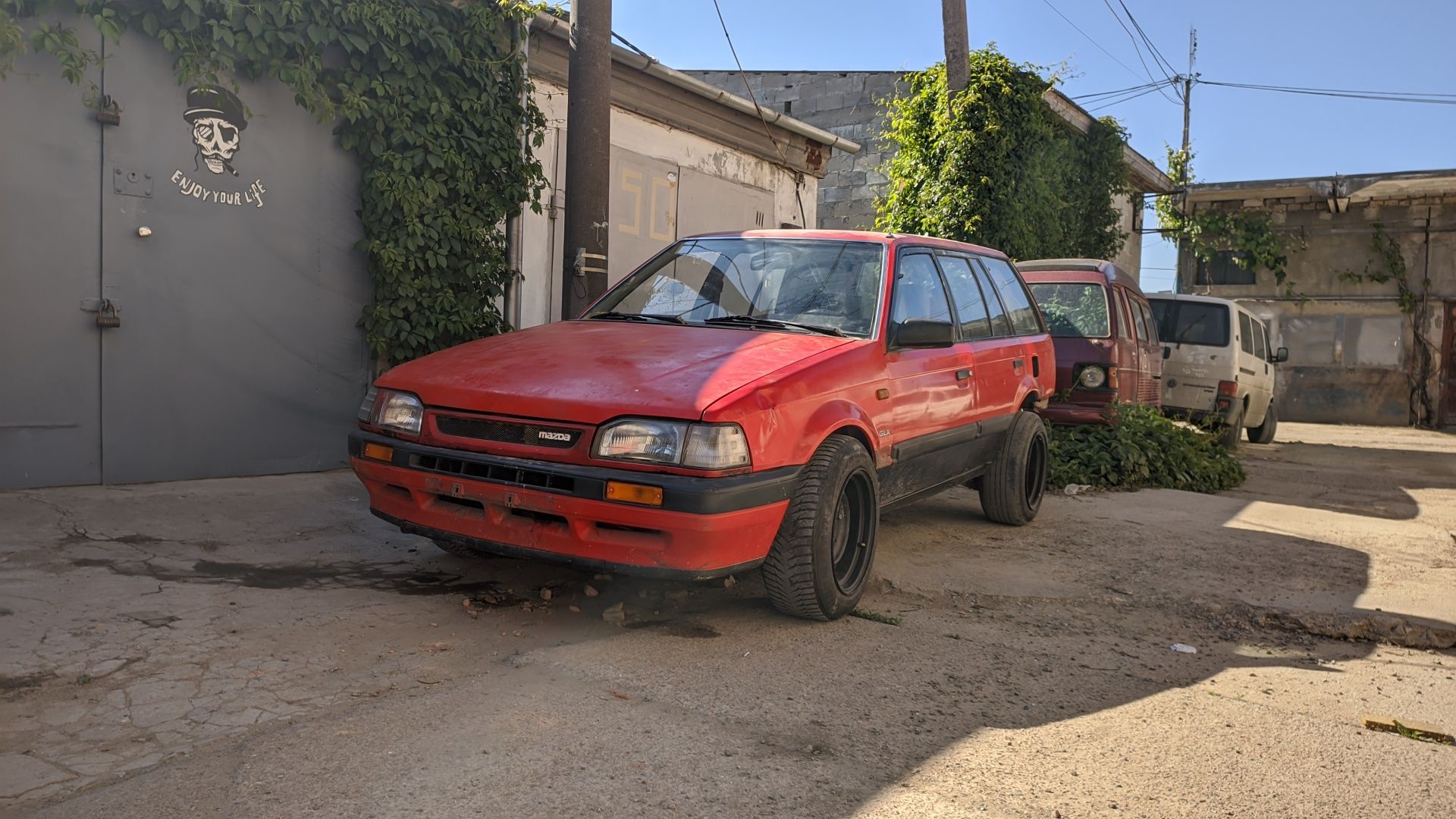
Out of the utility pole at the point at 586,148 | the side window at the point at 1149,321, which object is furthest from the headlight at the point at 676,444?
the side window at the point at 1149,321

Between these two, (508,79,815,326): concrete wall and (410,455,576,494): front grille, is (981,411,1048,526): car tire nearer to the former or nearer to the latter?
(410,455,576,494): front grille

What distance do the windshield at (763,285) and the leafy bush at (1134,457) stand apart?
410 cm

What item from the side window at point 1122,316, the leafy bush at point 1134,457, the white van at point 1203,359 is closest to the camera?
the leafy bush at point 1134,457

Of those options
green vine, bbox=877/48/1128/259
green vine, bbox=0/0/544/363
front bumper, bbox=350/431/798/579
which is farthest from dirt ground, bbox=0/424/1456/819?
green vine, bbox=877/48/1128/259

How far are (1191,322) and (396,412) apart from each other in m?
10.5

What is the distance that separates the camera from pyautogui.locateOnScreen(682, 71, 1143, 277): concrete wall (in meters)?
17.5

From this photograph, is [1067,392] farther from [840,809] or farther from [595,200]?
[840,809]

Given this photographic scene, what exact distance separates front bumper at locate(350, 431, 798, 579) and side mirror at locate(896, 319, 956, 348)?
108cm

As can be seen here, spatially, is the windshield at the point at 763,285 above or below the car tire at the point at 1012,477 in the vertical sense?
above

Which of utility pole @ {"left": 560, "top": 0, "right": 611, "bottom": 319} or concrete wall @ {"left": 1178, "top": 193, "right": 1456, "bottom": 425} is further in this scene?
concrete wall @ {"left": 1178, "top": 193, "right": 1456, "bottom": 425}

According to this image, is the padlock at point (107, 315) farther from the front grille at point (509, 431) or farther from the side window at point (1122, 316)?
the side window at point (1122, 316)

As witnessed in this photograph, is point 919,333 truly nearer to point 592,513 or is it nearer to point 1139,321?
point 592,513

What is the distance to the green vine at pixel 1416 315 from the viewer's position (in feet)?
64.4

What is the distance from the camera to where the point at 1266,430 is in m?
14.5
